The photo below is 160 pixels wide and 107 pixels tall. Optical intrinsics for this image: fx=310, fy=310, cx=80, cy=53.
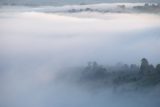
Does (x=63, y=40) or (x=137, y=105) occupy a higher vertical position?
(x=63, y=40)

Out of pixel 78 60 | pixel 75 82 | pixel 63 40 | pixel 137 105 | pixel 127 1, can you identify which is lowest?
pixel 137 105

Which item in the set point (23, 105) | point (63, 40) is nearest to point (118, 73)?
point (63, 40)

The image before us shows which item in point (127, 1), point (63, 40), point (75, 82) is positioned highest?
point (127, 1)

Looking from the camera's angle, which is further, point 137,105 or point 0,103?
point 0,103

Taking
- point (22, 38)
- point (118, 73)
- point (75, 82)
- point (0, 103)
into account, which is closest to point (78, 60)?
point (75, 82)

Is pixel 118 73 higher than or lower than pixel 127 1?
lower

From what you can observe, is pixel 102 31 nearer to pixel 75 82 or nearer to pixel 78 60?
pixel 78 60

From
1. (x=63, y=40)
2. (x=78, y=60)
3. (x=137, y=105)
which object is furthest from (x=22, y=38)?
(x=137, y=105)

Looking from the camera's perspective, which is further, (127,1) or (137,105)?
(127,1)

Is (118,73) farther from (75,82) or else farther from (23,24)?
(23,24)
